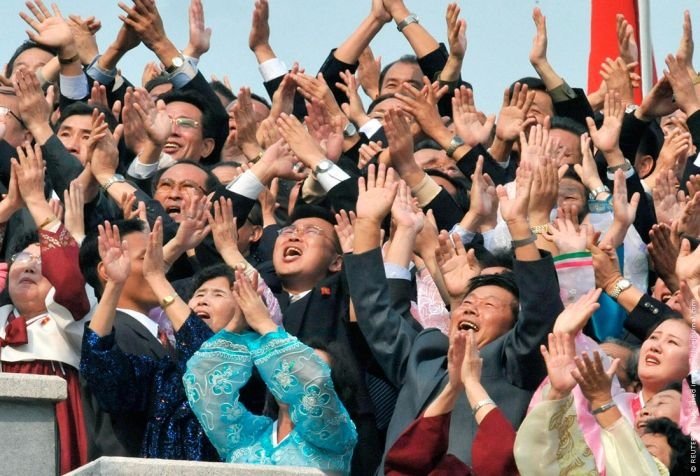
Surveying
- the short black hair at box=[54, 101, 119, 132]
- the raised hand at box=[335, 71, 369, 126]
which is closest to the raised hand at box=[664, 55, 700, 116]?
the raised hand at box=[335, 71, 369, 126]

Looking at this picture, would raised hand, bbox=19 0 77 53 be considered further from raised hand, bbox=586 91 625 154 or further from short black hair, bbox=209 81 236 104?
raised hand, bbox=586 91 625 154

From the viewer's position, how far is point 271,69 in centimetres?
1045

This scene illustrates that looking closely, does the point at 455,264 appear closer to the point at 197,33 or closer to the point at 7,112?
the point at 7,112

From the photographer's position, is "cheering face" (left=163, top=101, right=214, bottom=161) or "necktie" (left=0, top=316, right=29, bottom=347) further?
"cheering face" (left=163, top=101, right=214, bottom=161)

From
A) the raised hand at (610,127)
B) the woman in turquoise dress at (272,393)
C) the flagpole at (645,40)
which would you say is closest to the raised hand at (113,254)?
the woman in turquoise dress at (272,393)

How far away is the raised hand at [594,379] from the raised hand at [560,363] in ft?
0.09

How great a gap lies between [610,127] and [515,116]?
542 millimetres

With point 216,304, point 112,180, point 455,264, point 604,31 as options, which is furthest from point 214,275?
point 604,31

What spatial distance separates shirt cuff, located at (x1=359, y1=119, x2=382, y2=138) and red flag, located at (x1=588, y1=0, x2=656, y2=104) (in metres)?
3.68

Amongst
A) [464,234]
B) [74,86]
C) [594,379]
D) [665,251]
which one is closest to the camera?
[594,379]

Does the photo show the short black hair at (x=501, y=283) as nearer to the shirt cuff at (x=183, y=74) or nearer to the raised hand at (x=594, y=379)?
the raised hand at (x=594, y=379)

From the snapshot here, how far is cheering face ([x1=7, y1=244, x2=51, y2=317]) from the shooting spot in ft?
25.5

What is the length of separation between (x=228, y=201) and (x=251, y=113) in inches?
60.2

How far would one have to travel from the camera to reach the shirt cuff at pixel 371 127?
984 centimetres
